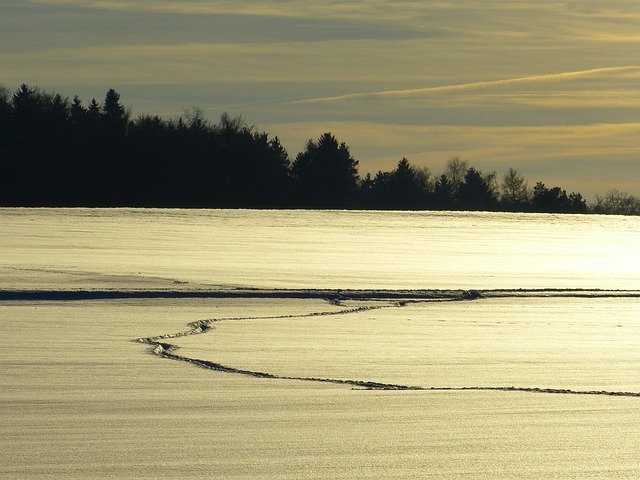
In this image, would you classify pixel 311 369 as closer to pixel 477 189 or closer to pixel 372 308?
pixel 372 308

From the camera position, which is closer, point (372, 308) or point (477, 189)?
point (372, 308)

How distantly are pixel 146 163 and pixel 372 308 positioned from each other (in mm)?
46397

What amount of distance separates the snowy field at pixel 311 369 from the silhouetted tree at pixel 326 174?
156ft

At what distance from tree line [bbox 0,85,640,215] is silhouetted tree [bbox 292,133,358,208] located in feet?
0.20

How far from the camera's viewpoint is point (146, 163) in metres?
54.7

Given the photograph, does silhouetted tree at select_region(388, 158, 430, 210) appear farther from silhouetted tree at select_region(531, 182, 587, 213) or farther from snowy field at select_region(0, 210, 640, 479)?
snowy field at select_region(0, 210, 640, 479)

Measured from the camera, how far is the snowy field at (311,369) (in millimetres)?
3918

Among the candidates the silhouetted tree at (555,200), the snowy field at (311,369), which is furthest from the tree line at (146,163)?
the snowy field at (311,369)

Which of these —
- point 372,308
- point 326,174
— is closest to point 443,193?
point 326,174

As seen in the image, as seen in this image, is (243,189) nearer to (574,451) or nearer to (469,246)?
(469,246)

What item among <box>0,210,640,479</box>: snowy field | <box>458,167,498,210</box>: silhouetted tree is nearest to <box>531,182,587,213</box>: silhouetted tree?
<box>458,167,498,210</box>: silhouetted tree

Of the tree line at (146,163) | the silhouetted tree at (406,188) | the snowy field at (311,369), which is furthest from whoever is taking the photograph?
the silhouetted tree at (406,188)

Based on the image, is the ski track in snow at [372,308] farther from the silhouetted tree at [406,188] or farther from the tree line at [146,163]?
the silhouetted tree at [406,188]

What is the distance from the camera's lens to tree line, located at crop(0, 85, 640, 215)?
2044 inches
